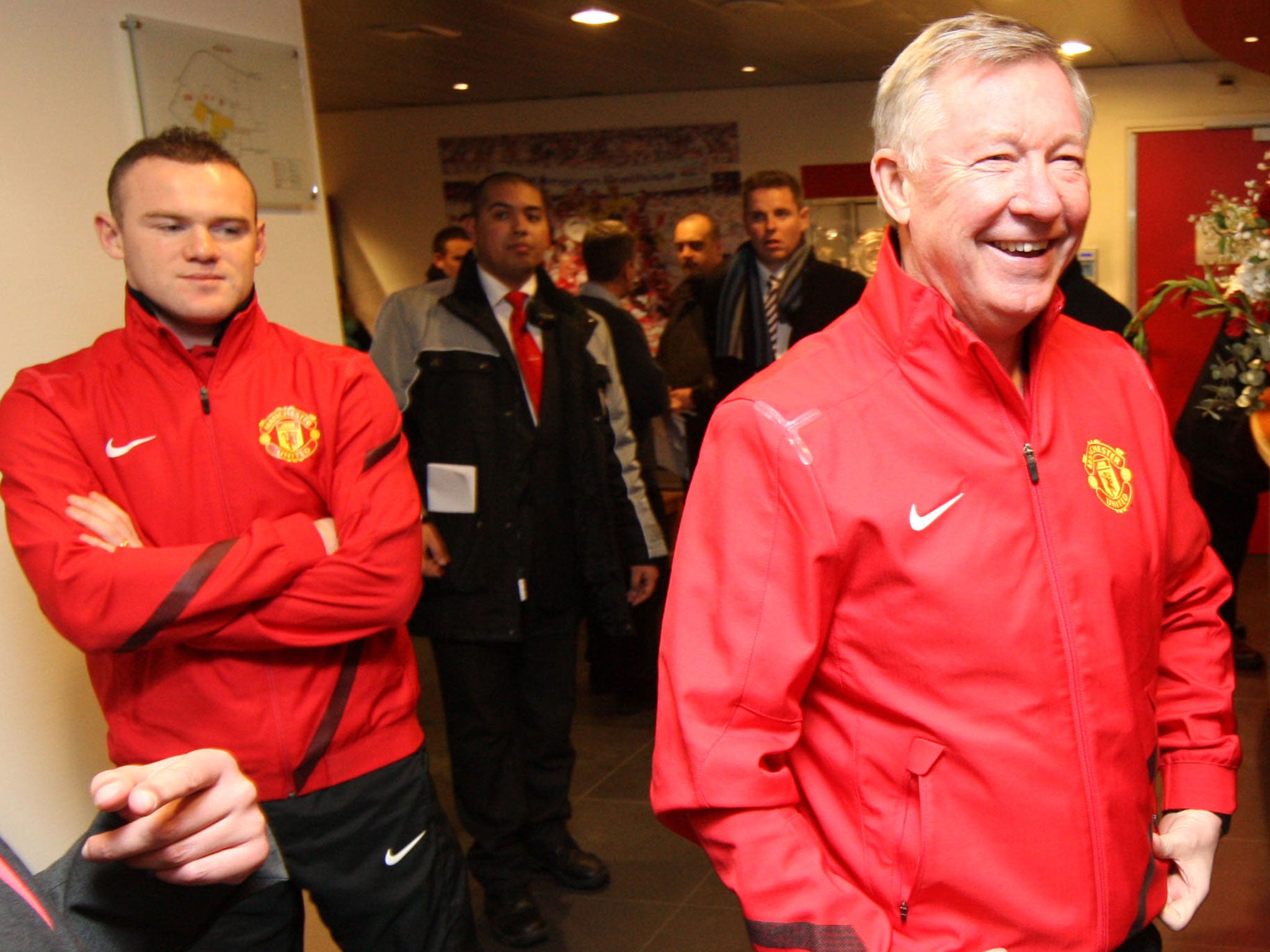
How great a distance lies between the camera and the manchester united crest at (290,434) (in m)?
1.90

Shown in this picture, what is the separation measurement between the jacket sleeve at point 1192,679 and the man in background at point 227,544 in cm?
118

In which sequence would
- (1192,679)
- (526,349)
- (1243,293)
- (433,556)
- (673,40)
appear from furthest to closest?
(673,40)
(1243,293)
(526,349)
(433,556)
(1192,679)

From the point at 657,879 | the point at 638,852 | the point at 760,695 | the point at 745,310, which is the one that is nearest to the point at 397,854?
the point at 760,695

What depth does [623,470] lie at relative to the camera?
3123mm

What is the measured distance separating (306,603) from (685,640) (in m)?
0.83

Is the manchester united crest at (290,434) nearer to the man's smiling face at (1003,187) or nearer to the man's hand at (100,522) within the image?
the man's hand at (100,522)

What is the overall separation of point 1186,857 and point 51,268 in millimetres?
2122

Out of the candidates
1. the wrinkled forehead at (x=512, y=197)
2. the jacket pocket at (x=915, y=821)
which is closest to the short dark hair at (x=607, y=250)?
the wrinkled forehead at (x=512, y=197)

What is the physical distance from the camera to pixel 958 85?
3.95 feet

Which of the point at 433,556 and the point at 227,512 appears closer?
the point at 227,512

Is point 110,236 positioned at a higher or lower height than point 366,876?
higher

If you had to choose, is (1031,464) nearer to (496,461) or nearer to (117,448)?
(117,448)

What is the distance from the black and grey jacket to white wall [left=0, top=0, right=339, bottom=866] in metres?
0.75

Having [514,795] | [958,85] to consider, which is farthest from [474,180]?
[958,85]
